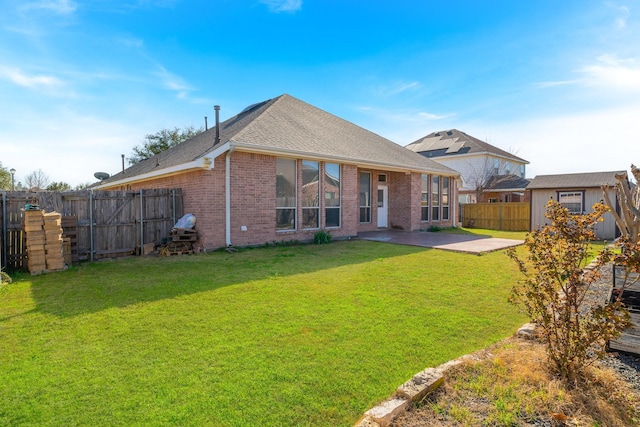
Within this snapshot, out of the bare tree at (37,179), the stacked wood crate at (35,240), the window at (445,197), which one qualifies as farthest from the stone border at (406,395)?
the bare tree at (37,179)

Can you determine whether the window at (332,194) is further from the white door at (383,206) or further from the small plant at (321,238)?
the white door at (383,206)

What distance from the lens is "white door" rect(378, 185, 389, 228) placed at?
16.2 m

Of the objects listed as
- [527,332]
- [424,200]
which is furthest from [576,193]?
[527,332]

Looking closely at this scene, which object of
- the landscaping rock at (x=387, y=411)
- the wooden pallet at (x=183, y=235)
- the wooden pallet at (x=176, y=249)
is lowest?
the landscaping rock at (x=387, y=411)

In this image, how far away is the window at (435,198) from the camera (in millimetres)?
17438

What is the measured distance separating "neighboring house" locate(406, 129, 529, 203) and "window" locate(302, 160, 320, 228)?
2034cm

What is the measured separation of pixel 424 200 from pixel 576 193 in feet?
23.4

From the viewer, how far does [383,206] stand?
16.4 metres

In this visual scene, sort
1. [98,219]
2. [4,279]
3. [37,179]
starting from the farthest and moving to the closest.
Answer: [37,179]
[98,219]
[4,279]

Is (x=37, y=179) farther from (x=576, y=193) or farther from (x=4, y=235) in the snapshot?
(x=576, y=193)

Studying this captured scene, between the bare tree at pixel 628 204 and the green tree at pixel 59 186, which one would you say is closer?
the bare tree at pixel 628 204

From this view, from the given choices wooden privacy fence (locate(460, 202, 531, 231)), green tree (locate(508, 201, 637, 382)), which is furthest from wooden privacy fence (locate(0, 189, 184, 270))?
wooden privacy fence (locate(460, 202, 531, 231))

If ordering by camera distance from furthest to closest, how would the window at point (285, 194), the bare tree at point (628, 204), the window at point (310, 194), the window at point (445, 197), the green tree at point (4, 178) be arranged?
the green tree at point (4, 178) < the window at point (445, 197) < the window at point (310, 194) < the window at point (285, 194) < the bare tree at point (628, 204)

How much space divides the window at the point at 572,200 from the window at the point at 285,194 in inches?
534
